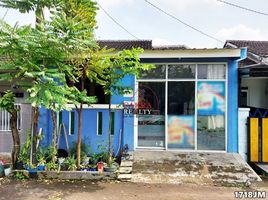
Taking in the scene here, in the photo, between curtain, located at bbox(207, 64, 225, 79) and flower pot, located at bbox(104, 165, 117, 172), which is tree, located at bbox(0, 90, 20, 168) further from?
curtain, located at bbox(207, 64, 225, 79)

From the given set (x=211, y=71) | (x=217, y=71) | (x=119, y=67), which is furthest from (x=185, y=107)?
(x=119, y=67)

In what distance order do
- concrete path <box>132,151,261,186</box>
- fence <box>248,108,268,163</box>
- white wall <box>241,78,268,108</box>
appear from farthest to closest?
white wall <box>241,78,268,108</box> < fence <box>248,108,268,163</box> < concrete path <box>132,151,261,186</box>

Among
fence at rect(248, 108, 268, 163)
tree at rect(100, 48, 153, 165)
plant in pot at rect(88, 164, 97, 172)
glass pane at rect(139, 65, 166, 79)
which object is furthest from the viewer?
glass pane at rect(139, 65, 166, 79)

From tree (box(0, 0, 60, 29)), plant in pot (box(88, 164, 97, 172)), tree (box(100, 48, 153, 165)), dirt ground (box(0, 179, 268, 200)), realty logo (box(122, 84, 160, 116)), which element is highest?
tree (box(0, 0, 60, 29))

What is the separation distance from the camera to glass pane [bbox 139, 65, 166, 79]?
27.2 feet

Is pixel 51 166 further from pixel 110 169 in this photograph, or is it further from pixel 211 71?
pixel 211 71

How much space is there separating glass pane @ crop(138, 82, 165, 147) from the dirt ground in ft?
8.73

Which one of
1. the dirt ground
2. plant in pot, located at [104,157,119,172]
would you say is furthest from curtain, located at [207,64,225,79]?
plant in pot, located at [104,157,119,172]

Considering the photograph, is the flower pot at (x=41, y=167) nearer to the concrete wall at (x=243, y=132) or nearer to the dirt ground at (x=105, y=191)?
the dirt ground at (x=105, y=191)

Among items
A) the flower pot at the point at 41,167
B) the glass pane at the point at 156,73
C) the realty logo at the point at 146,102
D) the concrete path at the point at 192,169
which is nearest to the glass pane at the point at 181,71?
the glass pane at the point at 156,73

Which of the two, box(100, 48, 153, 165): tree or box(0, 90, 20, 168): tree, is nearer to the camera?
box(100, 48, 153, 165): tree

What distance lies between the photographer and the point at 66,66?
5.72 meters

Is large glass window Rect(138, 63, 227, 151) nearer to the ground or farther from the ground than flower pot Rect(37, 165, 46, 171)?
farther from the ground

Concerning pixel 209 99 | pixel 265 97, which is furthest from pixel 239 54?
pixel 265 97
